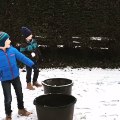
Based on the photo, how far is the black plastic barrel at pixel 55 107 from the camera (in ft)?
→ 18.5

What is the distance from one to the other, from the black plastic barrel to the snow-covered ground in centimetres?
Result: 55

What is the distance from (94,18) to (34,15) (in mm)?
2013

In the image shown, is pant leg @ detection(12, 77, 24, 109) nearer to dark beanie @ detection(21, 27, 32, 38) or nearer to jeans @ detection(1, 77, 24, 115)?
jeans @ detection(1, 77, 24, 115)

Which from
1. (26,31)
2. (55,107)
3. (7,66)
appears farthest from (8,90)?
(26,31)

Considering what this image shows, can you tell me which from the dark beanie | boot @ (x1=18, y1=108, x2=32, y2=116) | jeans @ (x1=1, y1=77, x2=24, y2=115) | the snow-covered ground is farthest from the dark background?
jeans @ (x1=1, y1=77, x2=24, y2=115)

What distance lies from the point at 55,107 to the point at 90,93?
2840mm

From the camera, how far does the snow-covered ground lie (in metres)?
6.77

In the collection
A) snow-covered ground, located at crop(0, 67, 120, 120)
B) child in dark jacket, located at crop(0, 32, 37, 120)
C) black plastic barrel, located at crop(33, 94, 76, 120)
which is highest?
child in dark jacket, located at crop(0, 32, 37, 120)

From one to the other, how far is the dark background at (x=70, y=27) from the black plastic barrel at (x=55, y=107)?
4918mm

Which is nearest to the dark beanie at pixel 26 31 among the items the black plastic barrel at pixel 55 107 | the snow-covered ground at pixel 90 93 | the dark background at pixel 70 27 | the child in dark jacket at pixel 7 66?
the snow-covered ground at pixel 90 93

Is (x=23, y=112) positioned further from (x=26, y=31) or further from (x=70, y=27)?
(x=70, y=27)

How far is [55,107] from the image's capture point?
554 cm

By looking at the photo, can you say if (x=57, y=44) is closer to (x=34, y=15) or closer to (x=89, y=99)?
(x=34, y=15)

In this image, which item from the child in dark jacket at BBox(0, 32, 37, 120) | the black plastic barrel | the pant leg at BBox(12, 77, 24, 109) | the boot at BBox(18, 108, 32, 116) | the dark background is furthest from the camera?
the dark background
